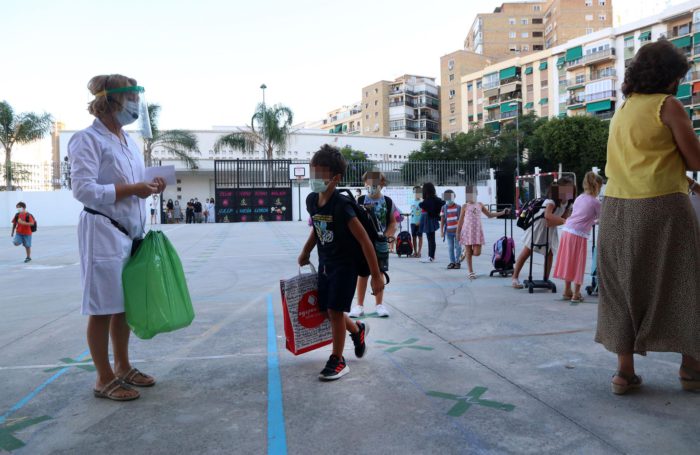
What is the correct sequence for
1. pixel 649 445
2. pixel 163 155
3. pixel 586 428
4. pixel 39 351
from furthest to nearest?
pixel 163 155 < pixel 39 351 < pixel 586 428 < pixel 649 445

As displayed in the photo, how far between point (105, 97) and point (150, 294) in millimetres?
1205

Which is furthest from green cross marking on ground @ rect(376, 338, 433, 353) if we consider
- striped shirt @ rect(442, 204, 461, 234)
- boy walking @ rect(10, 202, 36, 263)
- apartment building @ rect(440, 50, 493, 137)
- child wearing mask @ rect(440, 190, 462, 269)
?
apartment building @ rect(440, 50, 493, 137)

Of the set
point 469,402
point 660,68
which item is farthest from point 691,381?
point 660,68

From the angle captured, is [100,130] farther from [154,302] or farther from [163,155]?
[163,155]

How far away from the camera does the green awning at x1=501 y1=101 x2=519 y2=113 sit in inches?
2862

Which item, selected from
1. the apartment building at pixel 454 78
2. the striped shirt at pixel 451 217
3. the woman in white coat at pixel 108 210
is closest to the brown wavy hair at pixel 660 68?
the woman in white coat at pixel 108 210

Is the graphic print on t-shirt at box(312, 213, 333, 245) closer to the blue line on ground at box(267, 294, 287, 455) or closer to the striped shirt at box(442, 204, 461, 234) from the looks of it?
the blue line on ground at box(267, 294, 287, 455)

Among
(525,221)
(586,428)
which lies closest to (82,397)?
(586,428)

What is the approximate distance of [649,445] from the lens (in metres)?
2.52

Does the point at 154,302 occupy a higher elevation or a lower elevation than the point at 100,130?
lower

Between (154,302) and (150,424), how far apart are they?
2.19 ft

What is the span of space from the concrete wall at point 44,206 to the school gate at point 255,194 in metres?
9.04

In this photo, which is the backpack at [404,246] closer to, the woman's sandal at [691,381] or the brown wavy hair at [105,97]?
the woman's sandal at [691,381]

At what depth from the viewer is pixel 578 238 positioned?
634 cm
